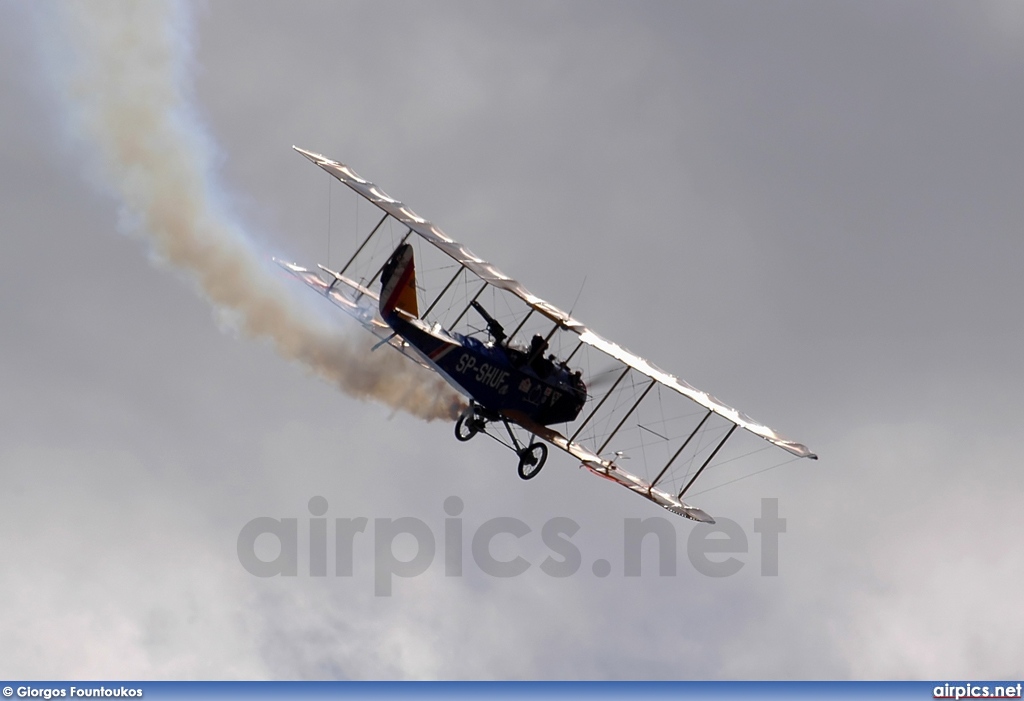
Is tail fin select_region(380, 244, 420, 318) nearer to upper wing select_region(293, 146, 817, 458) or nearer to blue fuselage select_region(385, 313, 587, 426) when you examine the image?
blue fuselage select_region(385, 313, 587, 426)

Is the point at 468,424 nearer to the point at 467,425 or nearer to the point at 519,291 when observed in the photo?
the point at 467,425

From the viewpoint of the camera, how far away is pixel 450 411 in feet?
115

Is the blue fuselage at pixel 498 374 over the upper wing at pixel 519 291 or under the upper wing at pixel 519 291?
under

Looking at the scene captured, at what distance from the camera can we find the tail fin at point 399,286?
107 ft

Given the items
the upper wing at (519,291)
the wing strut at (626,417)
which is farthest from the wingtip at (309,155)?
the wing strut at (626,417)

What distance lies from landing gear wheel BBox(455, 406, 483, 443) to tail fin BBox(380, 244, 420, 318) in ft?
8.99

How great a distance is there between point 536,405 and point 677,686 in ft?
344

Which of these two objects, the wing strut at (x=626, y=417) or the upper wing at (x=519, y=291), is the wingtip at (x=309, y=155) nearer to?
the upper wing at (x=519, y=291)

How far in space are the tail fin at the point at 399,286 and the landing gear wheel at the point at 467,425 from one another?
8.99ft

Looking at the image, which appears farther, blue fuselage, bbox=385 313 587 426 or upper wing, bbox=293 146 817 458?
upper wing, bbox=293 146 817 458

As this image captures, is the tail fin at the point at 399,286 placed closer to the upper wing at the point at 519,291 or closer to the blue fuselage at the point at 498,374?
the blue fuselage at the point at 498,374

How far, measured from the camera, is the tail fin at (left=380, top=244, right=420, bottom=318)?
32.6 m

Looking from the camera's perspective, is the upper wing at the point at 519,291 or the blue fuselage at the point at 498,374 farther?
the upper wing at the point at 519,291

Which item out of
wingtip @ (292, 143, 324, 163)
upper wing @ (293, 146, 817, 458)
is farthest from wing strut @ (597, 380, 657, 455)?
wingtip @ (292, 143, 324, 163)
